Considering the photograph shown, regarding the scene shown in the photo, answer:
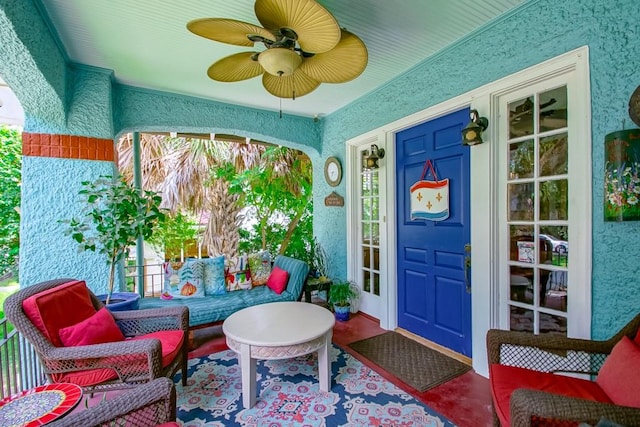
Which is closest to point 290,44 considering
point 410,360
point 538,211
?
point 538,211

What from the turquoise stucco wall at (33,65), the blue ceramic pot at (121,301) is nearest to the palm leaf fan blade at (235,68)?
the turquoise stucco wall at (33,65)

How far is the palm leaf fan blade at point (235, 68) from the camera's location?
1827mm

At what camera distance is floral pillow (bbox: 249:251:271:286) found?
3.74m

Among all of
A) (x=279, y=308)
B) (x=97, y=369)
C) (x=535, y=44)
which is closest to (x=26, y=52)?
(x=97, y=369)

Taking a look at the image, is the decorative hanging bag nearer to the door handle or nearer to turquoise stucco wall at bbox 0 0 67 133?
the door handle

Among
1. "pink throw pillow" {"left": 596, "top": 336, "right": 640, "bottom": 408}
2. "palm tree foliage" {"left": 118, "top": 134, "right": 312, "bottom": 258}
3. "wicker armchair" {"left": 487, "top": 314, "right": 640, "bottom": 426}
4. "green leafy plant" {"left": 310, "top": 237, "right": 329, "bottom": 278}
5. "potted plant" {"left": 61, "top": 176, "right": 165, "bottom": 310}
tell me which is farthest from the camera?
"palm tree foliage" {"left": 118, "top": 134, "right": 312, "bottom": 258}

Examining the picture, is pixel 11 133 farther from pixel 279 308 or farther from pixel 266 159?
pixel 279 308

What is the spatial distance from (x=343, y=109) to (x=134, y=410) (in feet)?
12.2

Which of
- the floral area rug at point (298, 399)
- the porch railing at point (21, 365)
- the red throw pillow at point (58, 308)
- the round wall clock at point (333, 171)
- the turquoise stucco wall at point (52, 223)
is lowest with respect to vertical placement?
the floral area rug at point (298, 399)

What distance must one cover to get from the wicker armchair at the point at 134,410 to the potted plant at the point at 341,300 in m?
2.52

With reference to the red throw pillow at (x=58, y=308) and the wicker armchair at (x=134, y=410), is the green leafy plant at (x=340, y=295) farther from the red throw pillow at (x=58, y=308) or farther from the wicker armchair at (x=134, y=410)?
the wicker armchair at (x=134, y=410)

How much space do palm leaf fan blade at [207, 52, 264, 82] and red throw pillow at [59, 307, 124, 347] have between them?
5.85 ft

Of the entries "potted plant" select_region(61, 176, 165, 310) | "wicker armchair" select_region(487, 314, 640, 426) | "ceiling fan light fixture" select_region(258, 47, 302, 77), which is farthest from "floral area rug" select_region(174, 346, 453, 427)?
"ceiling fan light fixture" select_region(258, 47, 302, 77)

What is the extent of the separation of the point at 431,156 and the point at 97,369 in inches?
119
